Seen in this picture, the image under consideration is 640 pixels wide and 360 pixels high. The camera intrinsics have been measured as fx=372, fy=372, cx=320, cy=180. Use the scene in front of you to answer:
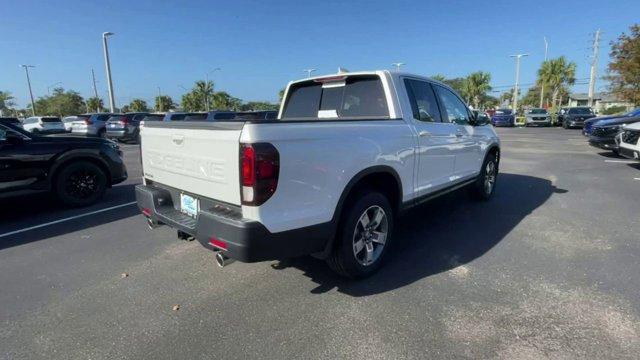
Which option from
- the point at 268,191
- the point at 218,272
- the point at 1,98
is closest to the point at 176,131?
the point at 268,191

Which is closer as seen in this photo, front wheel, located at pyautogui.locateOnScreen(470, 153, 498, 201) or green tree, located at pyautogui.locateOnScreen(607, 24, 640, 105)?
front wheel, located at pyautogui.locateOnScreen(470, 153, 498, 201)

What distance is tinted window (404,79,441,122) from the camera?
4.13 m

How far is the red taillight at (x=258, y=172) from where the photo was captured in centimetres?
250

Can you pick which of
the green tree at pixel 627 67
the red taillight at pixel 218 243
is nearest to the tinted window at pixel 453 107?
the red taillight at pixel 218 243

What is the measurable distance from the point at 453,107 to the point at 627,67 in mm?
28392

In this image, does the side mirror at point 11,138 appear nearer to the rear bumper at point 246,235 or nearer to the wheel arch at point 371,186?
the rear bumper at point 246,235

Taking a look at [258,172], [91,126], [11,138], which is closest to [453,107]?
[258,172]

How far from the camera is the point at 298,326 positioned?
9.25 ft

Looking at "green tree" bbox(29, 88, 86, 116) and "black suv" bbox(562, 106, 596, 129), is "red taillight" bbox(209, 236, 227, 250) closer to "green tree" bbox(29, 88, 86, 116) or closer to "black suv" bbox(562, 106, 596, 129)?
"black suv" bbox(562, 106, 596, 129)

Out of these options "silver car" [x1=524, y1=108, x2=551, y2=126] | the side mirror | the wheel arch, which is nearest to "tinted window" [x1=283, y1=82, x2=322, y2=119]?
the wheel arch

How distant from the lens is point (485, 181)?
6.25 meters

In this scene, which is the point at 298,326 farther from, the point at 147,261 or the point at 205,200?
the point at 147,261

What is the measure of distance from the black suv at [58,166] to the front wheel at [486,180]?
6281mm

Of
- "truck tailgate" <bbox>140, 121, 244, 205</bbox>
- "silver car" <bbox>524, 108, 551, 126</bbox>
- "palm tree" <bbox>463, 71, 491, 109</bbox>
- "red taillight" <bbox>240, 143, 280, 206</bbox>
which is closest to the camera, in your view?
"red taillight" <bbox>240, 143, 280, 206</bbox>
